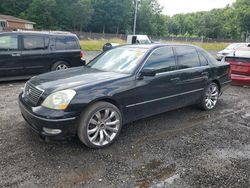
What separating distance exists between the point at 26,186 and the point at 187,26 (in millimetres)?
113075

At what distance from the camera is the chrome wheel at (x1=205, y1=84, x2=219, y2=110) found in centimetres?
574

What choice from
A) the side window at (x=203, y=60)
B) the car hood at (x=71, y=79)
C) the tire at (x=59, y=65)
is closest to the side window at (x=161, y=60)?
the car hood at (x=71, y=79)

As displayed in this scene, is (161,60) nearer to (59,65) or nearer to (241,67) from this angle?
(241,67)

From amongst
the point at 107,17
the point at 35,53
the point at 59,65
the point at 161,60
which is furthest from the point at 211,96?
the point at 107,17

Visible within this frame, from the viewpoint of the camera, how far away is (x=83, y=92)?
355 cm

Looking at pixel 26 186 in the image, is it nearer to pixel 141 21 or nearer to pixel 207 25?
pixel 141 21

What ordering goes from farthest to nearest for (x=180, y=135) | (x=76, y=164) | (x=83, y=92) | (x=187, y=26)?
(x=187, y=26) < (x=180, y=135) < (x=83, y=92) < (x=76, y=164)

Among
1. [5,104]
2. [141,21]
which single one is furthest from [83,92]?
[141,21]

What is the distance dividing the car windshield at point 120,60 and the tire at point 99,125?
32.2 inches

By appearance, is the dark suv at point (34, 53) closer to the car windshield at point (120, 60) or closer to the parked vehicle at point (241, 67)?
the car windshield at point (120, 60)

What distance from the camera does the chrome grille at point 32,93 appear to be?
12.0ft

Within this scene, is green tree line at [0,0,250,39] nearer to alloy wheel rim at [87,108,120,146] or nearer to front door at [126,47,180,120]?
front door at [126,47,180,120]

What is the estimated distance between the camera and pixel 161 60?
15.1 ft

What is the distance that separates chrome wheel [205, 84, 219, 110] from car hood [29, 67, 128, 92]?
2572mm
